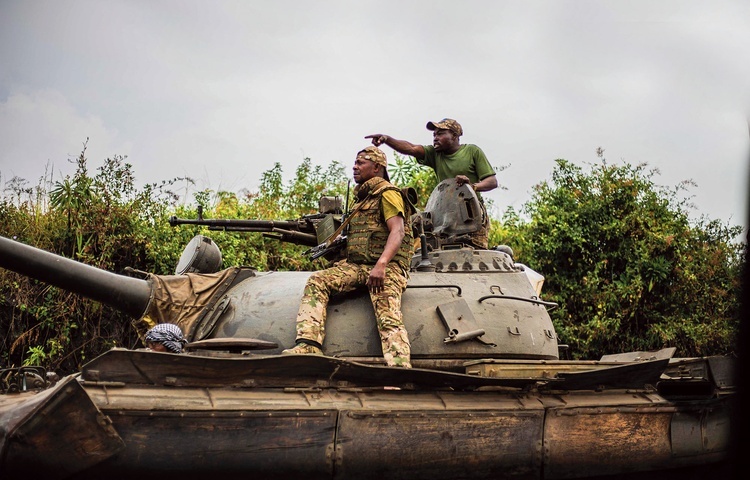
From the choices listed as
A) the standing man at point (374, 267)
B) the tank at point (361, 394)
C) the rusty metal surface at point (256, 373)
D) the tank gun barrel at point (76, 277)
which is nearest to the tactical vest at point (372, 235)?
the standing man at point (374, 267)

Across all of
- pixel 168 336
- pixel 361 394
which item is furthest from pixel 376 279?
pixel 168 336

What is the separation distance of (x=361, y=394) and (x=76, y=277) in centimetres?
262

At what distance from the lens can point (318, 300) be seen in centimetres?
723

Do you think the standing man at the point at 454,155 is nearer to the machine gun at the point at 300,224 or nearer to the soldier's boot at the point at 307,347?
the machine gun at the point at 300,224

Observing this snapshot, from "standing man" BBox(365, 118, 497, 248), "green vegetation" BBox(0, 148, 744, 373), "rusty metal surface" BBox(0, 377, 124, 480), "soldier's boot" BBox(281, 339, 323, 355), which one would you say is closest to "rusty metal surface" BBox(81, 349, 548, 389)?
"rusty metal surface" BBox(0, 377, 124, 480)

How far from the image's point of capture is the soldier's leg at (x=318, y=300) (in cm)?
698

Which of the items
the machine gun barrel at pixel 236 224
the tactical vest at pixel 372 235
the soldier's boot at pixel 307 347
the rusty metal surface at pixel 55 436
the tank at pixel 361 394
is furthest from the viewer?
the machine gun barrel at pixel 236 224

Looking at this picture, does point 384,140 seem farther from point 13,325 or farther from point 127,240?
point 13,325

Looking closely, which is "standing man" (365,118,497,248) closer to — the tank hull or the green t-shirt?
the green t-shirt

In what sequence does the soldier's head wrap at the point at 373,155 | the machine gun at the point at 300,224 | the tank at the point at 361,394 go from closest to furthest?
1. the tank at the point at 361,394
2. the soldier's head wrap at the point at 373,155
3. the machine gun at the point at 300,224

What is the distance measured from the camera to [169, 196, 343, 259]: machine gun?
343 inches

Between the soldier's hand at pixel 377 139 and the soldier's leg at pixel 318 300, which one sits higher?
the soldier's hand at pixel 377 139

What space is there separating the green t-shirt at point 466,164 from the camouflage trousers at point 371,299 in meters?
1.99

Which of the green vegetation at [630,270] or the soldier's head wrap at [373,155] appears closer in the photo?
the soldier's head wrap at [373,155]
